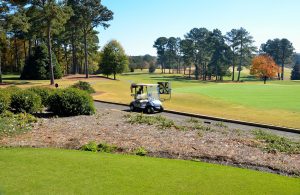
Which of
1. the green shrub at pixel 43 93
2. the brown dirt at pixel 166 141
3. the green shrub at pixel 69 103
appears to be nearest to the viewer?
the brown dirt at pixel 166 141

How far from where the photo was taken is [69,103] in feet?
59.6

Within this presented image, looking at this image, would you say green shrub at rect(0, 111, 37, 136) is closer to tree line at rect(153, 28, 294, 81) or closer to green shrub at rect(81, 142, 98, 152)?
green shrub at rect(81, 142, 98, 152)

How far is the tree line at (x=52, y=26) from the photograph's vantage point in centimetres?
4406

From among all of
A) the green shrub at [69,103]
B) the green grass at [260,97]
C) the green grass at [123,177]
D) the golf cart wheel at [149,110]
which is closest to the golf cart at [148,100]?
the golf cart wheel at [149,110]

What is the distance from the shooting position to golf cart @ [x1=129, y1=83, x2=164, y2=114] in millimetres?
25547

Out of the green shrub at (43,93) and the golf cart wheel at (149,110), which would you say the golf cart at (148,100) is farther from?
the green shrub at (43,93)

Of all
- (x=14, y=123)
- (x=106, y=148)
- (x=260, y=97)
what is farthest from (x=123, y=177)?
(x=260, y=97)

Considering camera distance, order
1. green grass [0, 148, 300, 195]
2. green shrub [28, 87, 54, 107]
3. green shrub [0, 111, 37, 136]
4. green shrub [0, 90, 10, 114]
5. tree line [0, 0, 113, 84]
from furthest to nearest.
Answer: tree line [0, 0, 113, 84]
green shrub [28, 87, 54, 107]
green shrub [0, 90, 10, 114]
green shrub [0, 111, 37, 136]
green grass [0, 148, 300, 195]

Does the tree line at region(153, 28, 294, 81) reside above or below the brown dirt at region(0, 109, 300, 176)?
above

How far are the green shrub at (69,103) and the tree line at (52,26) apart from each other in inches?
1095

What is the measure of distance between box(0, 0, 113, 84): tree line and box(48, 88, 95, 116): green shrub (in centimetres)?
2781

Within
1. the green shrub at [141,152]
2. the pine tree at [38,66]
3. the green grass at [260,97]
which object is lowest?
the green grass at [260,97]

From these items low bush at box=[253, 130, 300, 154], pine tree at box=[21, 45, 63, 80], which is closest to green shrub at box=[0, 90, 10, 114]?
low bush at box=[253, 130, 300, 154]

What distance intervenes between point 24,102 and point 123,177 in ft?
37.3
